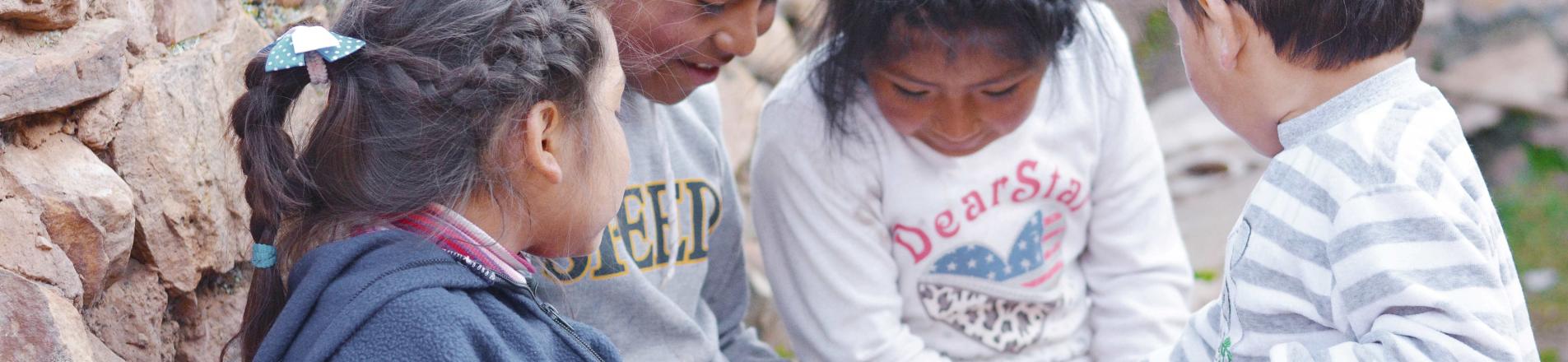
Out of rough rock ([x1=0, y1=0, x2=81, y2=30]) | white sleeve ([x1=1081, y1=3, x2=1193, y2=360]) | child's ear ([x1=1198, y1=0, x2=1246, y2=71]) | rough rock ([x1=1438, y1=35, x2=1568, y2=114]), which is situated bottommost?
rough rock ([x1=1438, y1=35, x2=1568, y2=114])

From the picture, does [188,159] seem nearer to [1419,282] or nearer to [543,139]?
[543,139]

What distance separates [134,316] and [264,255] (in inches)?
7.5

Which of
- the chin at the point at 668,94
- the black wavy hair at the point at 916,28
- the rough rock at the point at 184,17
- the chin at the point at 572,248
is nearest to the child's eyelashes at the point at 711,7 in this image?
the chin at the point at 668,94

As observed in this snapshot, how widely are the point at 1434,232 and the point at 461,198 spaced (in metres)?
0.91

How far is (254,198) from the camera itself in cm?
123

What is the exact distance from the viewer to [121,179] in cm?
123

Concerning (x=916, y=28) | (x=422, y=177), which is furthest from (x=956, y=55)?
(x=422, y=177)

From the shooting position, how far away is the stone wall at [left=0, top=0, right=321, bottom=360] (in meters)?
1.11

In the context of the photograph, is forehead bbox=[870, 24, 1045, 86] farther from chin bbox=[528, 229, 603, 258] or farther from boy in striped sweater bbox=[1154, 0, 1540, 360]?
chin bbox=[528, 229, 603, 258]

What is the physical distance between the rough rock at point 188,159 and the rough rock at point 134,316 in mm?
19

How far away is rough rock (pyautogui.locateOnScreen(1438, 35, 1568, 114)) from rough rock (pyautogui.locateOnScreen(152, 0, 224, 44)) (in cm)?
434

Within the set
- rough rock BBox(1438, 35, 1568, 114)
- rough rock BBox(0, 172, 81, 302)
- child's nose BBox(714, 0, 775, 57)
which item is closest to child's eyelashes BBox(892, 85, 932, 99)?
child's nose BBox(714, 0, 775, 57)

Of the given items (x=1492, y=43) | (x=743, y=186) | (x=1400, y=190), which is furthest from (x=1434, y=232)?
(x=1492, y=43)

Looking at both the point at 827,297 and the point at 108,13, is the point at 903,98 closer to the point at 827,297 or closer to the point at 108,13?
the point at 827,297
